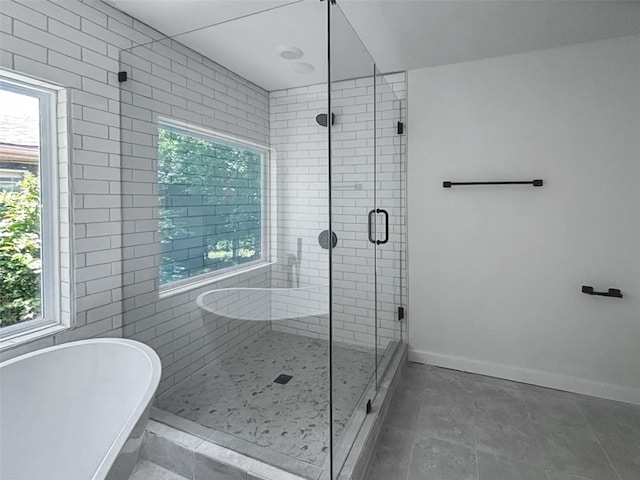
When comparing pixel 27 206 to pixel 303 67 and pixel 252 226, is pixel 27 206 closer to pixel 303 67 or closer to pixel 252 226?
pixel 252 226

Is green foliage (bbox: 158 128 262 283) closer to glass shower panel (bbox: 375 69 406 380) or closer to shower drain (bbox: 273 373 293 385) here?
shower drain (bbox: 273 373 293 385)

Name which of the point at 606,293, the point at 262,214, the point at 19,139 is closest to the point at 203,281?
the point at 262,214

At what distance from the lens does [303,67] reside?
172 centimetres

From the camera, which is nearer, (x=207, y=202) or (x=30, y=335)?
(x=30, y=335)

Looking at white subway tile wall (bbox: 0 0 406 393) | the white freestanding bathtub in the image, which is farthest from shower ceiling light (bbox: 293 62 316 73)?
the white freestanding bathtub

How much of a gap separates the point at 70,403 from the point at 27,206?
966mm

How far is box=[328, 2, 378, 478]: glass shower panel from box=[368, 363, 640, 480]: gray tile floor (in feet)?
1.07

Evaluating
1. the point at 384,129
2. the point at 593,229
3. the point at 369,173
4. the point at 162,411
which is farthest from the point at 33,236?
the point at 593,229

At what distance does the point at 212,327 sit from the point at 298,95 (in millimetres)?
1344

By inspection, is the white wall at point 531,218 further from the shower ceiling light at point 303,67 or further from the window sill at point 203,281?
the window sill at point 203,281

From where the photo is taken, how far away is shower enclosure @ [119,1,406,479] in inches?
66.4

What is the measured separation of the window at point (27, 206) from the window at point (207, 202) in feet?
1.70

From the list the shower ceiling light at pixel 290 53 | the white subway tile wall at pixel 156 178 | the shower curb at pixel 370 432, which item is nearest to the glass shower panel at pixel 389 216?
the shower curb at pixel 370 432

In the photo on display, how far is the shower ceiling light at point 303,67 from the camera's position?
1664mm
